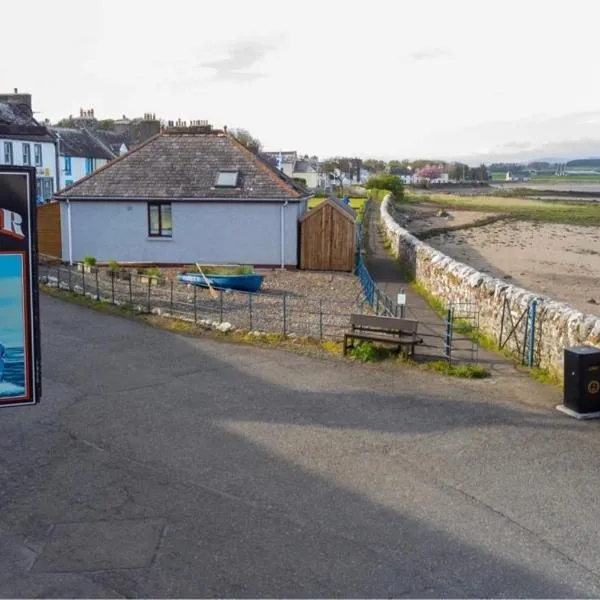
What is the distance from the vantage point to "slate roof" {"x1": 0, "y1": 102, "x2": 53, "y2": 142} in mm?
46066

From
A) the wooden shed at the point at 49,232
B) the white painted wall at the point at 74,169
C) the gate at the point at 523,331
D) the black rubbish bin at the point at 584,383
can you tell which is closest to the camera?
the black rubbish bin at the point at 584,383

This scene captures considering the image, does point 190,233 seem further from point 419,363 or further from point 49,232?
point 419,363

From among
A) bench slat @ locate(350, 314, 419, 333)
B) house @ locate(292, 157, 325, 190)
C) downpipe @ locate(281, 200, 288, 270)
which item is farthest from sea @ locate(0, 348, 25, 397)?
house @ locate(292, 157, 325, 190)

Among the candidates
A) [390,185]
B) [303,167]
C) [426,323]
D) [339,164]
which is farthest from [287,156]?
[426,323]

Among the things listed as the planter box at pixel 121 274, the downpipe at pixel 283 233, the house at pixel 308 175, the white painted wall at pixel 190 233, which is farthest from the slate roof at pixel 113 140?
the planter box at pixel 121 274

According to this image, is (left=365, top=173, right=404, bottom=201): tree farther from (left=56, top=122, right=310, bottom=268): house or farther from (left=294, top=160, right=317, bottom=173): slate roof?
(left=56, top=122, right=310, bottom=268): house

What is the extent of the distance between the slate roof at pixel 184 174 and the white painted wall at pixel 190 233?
377 mm

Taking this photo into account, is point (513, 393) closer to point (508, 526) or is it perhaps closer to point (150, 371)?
point (508, 526)

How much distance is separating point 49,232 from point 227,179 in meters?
7.21

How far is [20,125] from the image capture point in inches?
1854

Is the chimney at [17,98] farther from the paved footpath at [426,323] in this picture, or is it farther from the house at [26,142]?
the paved footpath at [426,323]

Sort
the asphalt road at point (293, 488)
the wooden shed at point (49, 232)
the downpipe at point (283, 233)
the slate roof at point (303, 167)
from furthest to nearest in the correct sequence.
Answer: the slate roof at point (303, 167) → the wooden shed at point (49, 232) → the downpipe at point (283, 233) → the asphalt road at point (293, 488)

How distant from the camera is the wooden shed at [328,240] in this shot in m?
27.4

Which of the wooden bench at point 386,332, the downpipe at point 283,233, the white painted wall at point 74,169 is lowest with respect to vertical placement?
the wooden bench at point 386,332
